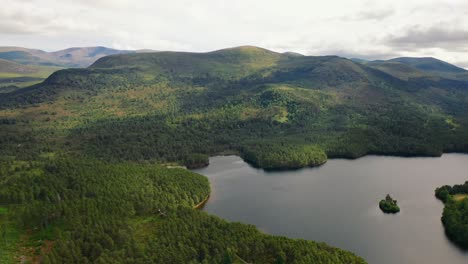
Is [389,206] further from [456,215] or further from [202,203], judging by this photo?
[202,203]

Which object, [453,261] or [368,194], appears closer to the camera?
[453,261]

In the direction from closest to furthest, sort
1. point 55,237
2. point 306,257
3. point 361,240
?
1. point 306,257
2. point 55,237
3. point 361,240

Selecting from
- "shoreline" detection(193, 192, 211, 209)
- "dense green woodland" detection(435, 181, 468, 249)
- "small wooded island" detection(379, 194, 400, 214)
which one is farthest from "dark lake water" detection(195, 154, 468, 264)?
"dense green woodland" detection(435, 181, 468, 249)

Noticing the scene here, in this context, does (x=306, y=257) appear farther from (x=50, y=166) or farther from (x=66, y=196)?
(x=50, y=166)

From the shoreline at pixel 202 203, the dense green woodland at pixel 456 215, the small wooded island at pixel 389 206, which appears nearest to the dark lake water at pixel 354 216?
the shoreline at pixel 202 203

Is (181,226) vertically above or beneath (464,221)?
beneath

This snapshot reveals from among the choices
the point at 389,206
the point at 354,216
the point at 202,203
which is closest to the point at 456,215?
the point at 389,206

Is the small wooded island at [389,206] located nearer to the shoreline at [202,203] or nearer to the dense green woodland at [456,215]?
the dense green woodland at [456,215]

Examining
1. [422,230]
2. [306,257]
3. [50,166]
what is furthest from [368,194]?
[50,166]

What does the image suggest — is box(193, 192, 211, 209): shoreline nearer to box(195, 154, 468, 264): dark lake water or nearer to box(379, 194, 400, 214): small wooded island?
box(195, 154, 468, 264): dark lake water
